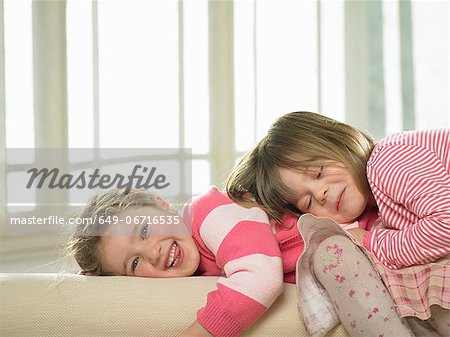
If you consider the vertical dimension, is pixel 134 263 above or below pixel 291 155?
below

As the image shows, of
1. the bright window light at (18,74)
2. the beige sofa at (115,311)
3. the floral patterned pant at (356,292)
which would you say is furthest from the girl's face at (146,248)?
the bright window light at (18,74)

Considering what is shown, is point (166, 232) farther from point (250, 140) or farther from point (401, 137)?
point (250, 140)

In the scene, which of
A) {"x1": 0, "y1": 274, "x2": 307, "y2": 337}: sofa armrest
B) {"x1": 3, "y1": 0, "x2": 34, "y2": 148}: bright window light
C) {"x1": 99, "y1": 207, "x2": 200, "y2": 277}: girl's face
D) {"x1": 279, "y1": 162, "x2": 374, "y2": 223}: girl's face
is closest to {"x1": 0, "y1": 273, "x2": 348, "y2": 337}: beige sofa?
{"x1": 0, "y1": 274, "x2": 307, "y2": 337}: sofa armrest

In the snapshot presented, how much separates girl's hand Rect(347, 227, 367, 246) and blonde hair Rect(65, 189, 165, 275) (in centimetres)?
44

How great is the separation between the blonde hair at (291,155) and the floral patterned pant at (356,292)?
24 cm

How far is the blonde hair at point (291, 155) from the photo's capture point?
1514mm

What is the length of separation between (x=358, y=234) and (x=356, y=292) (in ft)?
0.70

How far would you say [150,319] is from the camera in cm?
129

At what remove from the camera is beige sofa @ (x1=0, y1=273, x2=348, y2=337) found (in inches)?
51.1

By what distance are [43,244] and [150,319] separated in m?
1.60

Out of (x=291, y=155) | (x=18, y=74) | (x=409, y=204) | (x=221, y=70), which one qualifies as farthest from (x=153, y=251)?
(x=221, y=70)

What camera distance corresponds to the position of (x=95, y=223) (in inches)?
59.0

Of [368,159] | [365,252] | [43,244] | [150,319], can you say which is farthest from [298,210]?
[43,244]

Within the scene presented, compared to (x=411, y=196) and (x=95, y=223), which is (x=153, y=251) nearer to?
(x=95, y=223)
